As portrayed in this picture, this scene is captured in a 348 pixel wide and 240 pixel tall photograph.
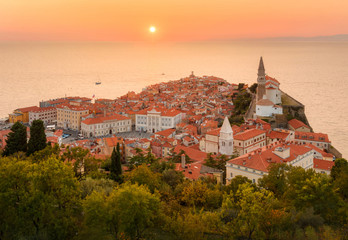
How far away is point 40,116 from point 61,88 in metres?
34.5

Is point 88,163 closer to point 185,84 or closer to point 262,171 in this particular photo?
point 262,171

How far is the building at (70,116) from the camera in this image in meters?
45.0

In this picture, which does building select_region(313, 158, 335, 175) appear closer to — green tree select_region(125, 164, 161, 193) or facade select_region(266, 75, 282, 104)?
green tree select_region(125, 164, 161, 193)

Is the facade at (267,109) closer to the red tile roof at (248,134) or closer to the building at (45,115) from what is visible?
the red tile roof at (248,134)

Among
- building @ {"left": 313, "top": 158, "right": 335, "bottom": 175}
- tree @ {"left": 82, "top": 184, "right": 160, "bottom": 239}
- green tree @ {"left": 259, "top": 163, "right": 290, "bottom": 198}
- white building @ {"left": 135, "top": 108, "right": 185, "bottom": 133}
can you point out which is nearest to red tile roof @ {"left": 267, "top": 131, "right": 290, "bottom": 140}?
building @ {"left": 313, "top": 158, "right": 335, "bottom": 175}

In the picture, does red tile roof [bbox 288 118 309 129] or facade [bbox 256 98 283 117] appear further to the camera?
facade [bbox 256 98 283 117]

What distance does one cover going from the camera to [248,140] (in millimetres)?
25984

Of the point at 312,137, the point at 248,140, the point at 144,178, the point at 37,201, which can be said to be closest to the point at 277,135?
the point at 248,140

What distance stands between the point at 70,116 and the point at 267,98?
24.3m

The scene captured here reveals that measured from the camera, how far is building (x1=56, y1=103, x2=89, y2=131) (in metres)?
45.0

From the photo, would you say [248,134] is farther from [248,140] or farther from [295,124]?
[295,124]

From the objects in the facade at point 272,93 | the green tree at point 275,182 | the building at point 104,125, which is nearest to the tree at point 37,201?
the green tree at point 275,182

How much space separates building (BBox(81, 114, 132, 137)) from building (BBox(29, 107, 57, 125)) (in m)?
8.08

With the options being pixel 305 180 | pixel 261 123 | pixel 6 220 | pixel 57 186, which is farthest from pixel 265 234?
pixel 261 123
